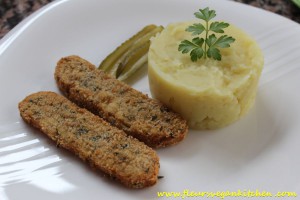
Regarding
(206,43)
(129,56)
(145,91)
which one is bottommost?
(145,91)

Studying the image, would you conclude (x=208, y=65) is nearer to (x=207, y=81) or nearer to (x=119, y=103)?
(x=207, y=81)

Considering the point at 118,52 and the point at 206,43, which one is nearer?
the point at 206,43

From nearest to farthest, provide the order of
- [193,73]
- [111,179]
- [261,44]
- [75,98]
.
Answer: [111,179] < [193,73] < [75,98] < [261,44]

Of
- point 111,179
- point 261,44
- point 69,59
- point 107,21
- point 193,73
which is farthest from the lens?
point 107,21

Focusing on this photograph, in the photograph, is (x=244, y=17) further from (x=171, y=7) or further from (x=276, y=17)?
(x=171, y=7)

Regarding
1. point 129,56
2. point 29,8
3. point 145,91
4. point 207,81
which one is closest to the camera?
point 207,81

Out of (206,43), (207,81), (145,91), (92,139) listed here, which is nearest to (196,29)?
(206,43)

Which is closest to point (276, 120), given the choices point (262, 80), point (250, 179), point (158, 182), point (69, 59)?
point (262, 80)
